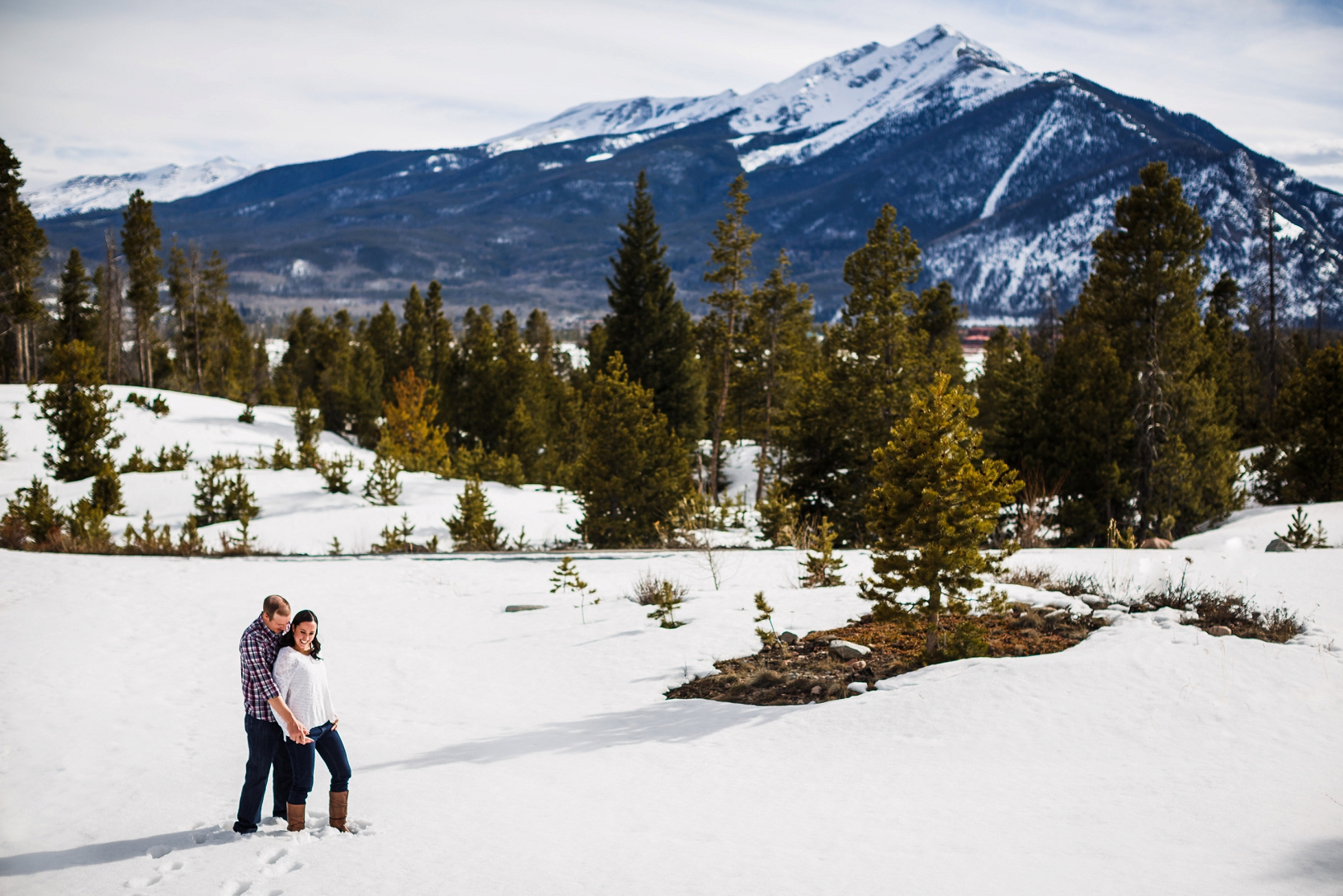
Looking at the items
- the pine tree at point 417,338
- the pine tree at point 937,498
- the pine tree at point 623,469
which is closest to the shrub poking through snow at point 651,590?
the pine tree at point 937,498

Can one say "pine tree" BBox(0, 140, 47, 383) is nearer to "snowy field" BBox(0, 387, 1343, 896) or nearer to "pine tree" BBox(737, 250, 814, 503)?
"pine tree" BBox(737, 250, 814, 503)

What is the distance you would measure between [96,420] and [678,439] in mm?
16687

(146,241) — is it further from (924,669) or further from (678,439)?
(924,669)

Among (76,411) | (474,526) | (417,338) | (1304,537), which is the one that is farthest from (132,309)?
(1304,537)

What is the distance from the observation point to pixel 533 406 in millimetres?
47844

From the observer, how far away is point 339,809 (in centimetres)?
506

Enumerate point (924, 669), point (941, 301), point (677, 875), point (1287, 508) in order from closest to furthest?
point (677, 875), point (924, 669), point (1287, 508), point (941, 301)

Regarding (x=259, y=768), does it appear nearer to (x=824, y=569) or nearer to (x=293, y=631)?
(x=293, y=631)

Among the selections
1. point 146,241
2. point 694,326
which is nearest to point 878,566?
point 694,326

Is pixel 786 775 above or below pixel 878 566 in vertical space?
below

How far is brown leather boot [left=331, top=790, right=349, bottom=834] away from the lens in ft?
16.6

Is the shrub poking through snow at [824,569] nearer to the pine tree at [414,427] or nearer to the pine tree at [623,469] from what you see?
the pine tree at [623,469]

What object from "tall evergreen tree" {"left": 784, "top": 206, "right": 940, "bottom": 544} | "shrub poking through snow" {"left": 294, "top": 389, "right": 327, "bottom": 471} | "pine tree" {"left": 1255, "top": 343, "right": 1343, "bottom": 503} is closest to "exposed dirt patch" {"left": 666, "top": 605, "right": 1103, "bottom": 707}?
"tall evergreen tree" {"left": 784, "top": 206, "right": 940, "bottom": 544}

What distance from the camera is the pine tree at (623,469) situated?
1967 cm
